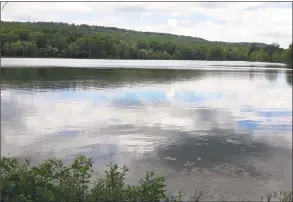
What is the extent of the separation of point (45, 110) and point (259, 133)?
52.0ft

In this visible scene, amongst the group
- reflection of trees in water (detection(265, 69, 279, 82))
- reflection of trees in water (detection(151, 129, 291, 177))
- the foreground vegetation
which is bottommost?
reflection of trees in water (detection(151, 129, 291, 177))

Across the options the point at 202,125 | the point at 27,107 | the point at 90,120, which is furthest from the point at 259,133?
the point at 27,107

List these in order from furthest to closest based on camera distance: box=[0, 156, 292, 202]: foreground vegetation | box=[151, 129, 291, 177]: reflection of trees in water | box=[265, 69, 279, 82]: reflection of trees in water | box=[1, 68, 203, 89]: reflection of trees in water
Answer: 1. box=[265, 69, 279, 82]: reflection of trees in water
2. box=[1, 68, 203, 89]: reflection of trees in water
3. box=[151, 129, 291, 177]: reflection of trees in water
4. box=[0, 156, 292, 202]: foreground vegetation

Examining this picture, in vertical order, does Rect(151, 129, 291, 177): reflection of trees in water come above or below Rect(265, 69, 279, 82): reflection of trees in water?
below

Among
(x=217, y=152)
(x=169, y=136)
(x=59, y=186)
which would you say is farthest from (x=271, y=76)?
(x=59, y=186)

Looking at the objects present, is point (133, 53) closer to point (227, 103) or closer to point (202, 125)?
point (227, 103)

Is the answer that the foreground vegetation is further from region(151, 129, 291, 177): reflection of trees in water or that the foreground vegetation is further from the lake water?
region(151, 129, 291, 177): reflection of trees in water

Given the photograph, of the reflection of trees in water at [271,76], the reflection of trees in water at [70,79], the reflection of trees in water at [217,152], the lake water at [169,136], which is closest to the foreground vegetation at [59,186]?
the lake water at [169,136]

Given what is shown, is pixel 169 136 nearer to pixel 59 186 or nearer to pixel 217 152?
pixel 217 152

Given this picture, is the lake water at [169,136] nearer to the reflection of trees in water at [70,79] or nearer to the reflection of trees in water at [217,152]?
the reflection of trees in water at [217,152]

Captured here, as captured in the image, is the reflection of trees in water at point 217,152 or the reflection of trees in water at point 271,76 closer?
the reflection of trees in water at point 217,152

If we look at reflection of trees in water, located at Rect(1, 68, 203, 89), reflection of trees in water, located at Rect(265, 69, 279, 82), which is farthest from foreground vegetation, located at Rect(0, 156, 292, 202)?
reflection of trees in water, located at Rect(265, 69, 279, 82)

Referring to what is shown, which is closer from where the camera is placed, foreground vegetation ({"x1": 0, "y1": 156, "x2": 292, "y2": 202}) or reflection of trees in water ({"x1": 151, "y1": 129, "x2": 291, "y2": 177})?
foreground vegetation ({"x1": 0, "y1": 156, "x2": 292, "y2": 202})

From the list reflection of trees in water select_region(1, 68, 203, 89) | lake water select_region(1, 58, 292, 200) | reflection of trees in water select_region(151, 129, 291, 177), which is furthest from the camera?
reflection of trees in water select_region(1, 68, 203, 89)
